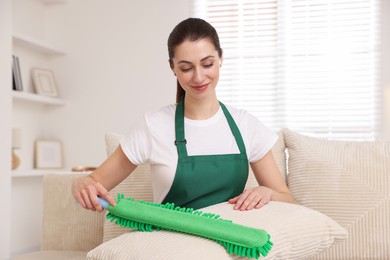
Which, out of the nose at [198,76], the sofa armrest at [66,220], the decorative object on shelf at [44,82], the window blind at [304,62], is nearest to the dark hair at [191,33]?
the nose at [198,76]

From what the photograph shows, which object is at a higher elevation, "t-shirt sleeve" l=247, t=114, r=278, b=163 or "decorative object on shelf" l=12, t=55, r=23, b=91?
"decorative object on shelf" l=12, t=55, r=23, b=91

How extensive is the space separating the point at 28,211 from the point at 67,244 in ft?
9.46

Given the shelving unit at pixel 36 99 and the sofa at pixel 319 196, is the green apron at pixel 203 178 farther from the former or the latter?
the shelving unit at pixel 36 99

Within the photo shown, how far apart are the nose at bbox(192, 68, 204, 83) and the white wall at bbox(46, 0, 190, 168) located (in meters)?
3.22

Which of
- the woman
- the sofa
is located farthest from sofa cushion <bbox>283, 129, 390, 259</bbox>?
the woman

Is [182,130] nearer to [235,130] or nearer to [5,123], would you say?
[235,130]

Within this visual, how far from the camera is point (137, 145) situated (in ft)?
5.89

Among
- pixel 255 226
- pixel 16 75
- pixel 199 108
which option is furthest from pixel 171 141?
pixel 16 75

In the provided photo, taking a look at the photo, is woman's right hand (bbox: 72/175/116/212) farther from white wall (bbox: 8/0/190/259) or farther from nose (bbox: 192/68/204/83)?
white wall (bbox: 8/0/190/259)

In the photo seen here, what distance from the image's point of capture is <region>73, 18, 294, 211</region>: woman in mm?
1762

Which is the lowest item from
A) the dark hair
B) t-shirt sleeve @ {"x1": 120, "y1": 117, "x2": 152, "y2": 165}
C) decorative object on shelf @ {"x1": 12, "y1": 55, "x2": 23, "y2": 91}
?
t-shirt sleeve @ {"x1": 120, "y1": 117, "x2": 152, "y2": 165}

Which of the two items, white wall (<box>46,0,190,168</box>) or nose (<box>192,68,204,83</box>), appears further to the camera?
white wall (<box>46,0,190,168</box>)

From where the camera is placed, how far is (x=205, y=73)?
69.1 inches

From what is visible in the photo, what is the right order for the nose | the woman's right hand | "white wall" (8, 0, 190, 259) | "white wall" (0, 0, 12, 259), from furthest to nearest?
1. "white wall" (8, 0, 190, 259)
2. "white wall" (0, 0, 12, 259)
3. the nose
4. the woman's right hand
